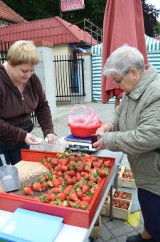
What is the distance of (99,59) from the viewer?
31.7 ft

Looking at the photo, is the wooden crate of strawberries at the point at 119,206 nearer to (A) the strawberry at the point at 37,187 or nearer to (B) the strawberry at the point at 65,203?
(A) the strawberry at the point at 37,187

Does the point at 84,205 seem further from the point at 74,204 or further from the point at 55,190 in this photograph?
the point at 55,190

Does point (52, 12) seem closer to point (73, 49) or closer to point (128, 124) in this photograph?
point (73, 49)

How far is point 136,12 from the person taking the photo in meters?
3.09

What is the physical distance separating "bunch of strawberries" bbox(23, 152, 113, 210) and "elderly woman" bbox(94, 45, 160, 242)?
0.18m

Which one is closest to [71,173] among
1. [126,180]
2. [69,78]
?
[126,180]

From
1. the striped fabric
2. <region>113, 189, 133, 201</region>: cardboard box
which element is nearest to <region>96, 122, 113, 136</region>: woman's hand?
<region>113, 189, 133, 201</region>: cardboard box

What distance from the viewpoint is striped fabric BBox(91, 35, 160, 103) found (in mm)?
8734

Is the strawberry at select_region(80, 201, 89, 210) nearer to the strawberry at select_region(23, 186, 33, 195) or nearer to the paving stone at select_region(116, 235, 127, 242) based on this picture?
the strawberry at select_region(23, 186, 33, 195)

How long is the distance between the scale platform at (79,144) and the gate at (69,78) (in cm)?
800

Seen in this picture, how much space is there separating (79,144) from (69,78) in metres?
8.97

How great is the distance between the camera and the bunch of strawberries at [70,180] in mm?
1429

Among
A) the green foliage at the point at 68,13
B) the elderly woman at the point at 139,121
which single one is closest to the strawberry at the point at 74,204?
the elderly woman at the point at 139,121

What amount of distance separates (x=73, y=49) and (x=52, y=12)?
34.6 ft
